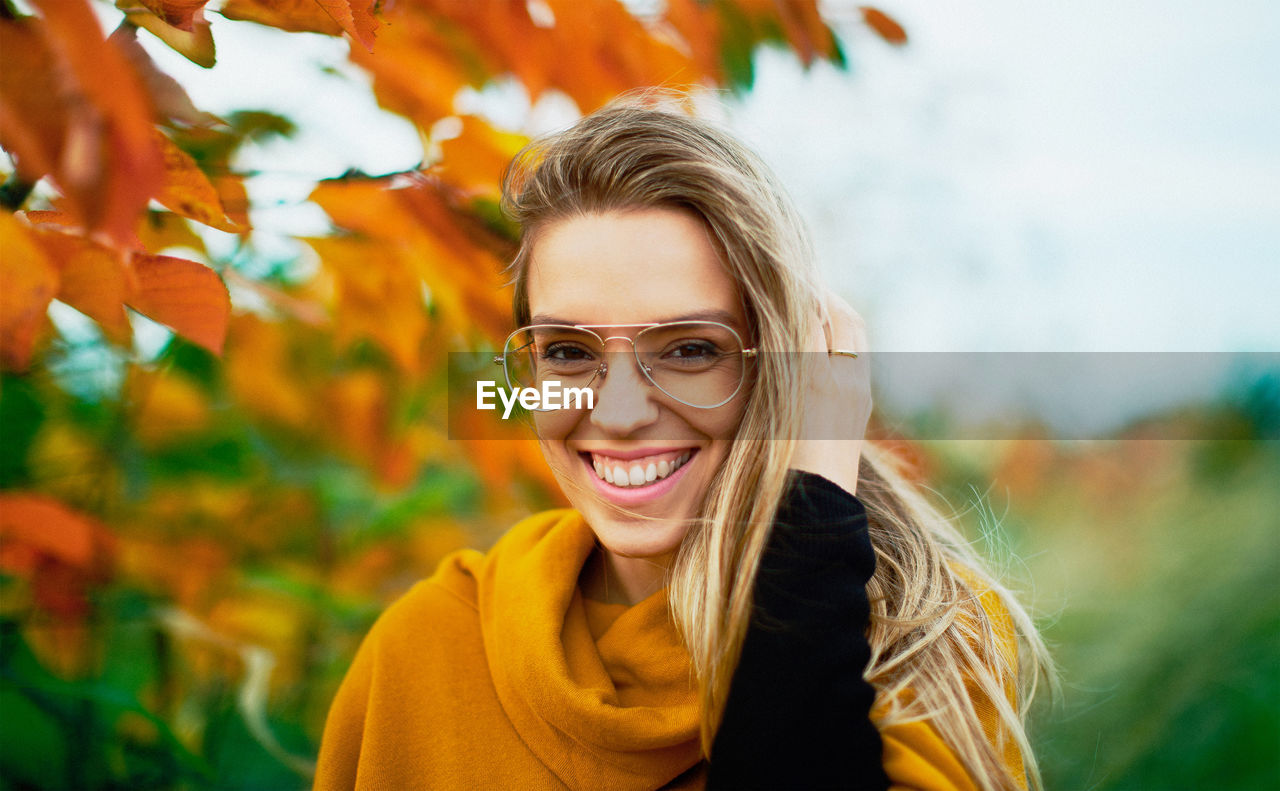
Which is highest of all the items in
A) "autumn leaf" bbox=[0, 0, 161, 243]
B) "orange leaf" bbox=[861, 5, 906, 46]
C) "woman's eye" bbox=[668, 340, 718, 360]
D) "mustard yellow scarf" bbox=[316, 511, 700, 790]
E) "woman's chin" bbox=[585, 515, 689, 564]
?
"orange leaf" bbox=[861, 5, 906, 46]

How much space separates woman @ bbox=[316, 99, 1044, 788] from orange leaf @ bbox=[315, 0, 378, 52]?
38 centimetres

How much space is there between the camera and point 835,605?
990 mm

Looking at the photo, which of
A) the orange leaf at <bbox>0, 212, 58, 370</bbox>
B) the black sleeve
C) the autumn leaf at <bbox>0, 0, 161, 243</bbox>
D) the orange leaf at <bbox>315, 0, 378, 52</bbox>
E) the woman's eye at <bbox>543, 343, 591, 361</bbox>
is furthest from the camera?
the woman's eye at <bbox>543, 343, 591, 361</bbox>

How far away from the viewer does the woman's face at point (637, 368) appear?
1.09 meters

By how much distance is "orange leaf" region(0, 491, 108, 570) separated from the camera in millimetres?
1207

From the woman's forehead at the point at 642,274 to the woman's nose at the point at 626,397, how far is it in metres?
0.06

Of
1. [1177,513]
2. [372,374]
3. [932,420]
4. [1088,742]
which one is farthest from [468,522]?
[1177,513]

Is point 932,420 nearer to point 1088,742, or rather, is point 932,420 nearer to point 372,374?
point 1088,742

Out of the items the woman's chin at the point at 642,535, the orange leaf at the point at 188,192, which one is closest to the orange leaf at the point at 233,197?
the orange leaf at the point at 188,192

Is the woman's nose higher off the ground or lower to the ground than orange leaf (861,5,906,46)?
lower

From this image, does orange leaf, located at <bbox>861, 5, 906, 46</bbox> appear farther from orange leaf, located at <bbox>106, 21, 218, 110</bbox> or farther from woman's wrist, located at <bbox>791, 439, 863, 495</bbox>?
orange leaf, located at <bbox>106, 21, 218, 110</bbox>

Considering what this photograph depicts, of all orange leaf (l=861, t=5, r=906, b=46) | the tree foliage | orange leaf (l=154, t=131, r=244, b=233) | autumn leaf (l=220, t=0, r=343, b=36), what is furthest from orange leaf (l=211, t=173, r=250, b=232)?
orange leaf (l=861, t=5, r=906, b=46)

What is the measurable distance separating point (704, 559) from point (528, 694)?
0.33 m

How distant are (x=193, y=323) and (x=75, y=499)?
871 millimetres
